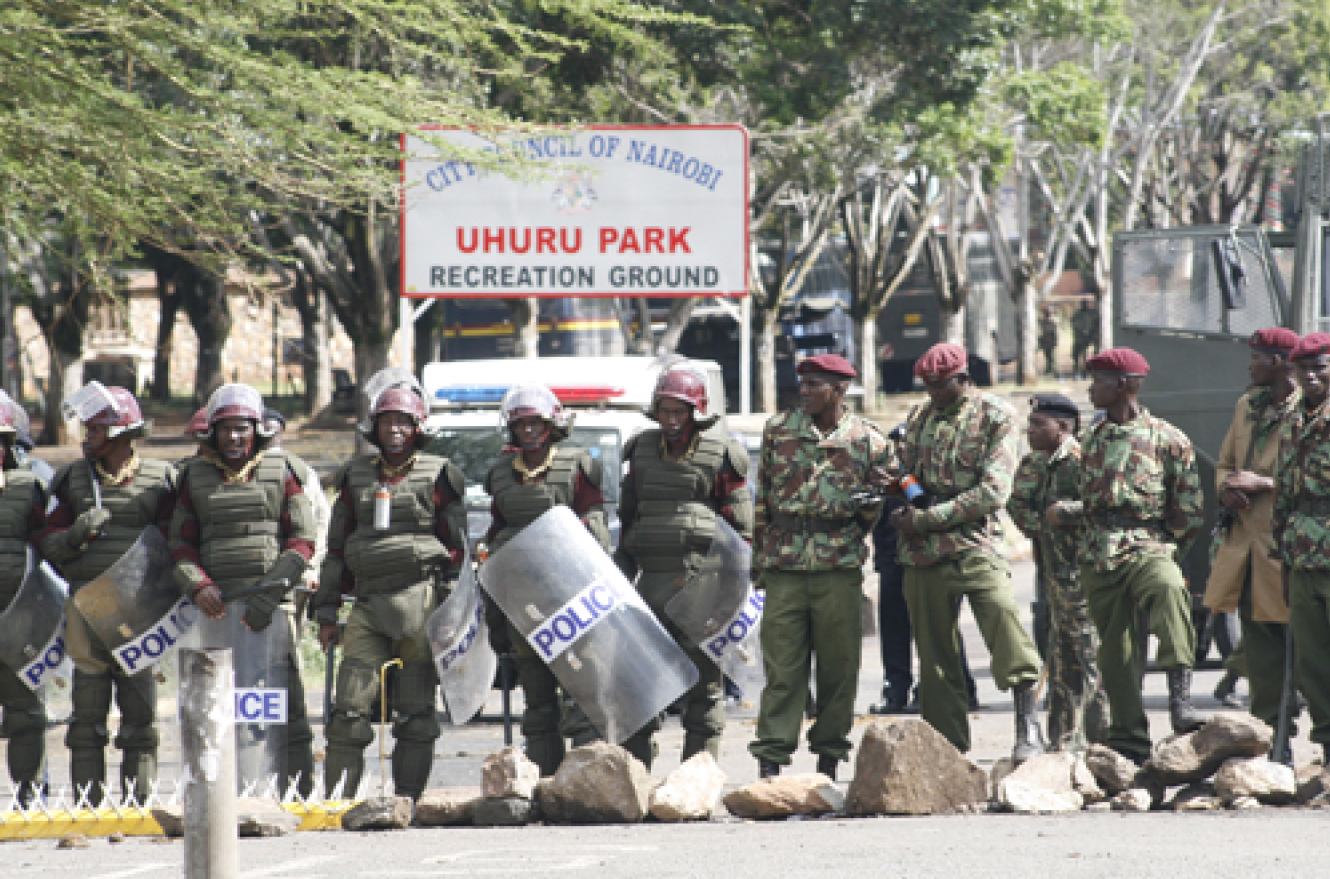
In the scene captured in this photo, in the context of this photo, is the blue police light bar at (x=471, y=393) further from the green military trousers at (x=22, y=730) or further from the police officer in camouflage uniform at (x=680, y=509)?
the green military trousers at (x=22, y=730)

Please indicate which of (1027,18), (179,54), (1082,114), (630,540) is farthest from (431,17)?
(1082,114)

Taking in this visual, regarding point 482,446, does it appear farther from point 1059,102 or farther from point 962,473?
point 1059,102

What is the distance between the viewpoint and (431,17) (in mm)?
10133

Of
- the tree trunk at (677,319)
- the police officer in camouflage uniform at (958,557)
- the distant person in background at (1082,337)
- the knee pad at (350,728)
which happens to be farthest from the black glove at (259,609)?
the distant person in background at (1082,337)

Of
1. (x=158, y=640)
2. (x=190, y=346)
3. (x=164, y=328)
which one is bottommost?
(x=158, y=640)

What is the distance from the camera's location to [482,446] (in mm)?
11211

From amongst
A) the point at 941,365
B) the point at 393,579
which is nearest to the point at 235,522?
the point at 393,579

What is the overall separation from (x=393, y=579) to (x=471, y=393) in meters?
4.14

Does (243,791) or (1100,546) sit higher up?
(1100,546)

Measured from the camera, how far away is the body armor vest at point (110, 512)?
7.88m

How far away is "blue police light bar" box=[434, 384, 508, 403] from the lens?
11758 millimetres

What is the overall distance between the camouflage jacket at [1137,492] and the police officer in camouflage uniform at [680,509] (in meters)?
1.50

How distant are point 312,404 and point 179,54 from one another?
80.5ft

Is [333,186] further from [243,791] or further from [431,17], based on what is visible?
[243,791]
